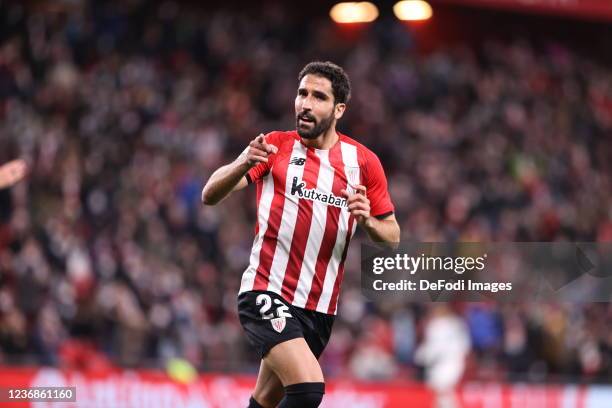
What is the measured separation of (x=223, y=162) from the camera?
55.1 feet

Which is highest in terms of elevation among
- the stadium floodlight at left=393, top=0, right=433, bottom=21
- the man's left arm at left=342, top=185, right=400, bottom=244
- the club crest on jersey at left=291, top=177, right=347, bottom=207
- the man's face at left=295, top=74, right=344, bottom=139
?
the stadium floodlight at left=393, top=0, right=433, bottom=21

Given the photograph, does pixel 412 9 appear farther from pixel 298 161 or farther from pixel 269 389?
pixel 269 389

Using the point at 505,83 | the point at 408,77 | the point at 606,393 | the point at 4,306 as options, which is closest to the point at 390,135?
the point at 408,77

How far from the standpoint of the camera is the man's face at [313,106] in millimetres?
6352

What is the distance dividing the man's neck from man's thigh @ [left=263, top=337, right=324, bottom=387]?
1.11 meters

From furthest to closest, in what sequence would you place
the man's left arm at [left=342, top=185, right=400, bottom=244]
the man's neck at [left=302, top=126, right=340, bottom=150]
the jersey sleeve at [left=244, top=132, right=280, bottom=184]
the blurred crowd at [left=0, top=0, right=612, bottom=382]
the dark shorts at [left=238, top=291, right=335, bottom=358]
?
the blurred crowd at [left=0, top=0, right=612, bottom=382]
the man's neck at [left=302, top=126, right=340, bottom=150]
the jersey sleeve at [left=244, top=132, right=280, bottom=184]
the dark shorts at [left=238, top=291, right=335, bottom=358]
the man's left arm at [left=342, top=185, right=400, bottom=244]

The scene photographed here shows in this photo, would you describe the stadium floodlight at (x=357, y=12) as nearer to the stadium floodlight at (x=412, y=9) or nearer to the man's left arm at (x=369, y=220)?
the stadium floodlight at (x=412, y=9)

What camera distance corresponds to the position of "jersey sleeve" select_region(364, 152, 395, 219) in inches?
257

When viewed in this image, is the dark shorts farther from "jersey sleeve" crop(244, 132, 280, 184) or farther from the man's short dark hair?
the man's short dark hair

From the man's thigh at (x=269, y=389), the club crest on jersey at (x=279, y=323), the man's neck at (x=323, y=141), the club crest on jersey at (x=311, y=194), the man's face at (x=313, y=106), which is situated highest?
the man's face at (x=313, y=106)

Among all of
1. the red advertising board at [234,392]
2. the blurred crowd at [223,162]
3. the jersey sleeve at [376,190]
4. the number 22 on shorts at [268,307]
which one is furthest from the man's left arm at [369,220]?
the blurred crowd at [223,162]

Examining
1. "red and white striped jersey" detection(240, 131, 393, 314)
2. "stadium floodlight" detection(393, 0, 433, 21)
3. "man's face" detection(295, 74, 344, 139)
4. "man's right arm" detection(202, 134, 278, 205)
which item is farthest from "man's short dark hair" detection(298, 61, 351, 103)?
"stadium floodlight" detection(393, 0, 433, 21)

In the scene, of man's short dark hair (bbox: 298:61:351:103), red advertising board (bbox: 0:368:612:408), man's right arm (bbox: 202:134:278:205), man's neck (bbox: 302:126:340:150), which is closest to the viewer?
man's right arm (bbox: 202:134:278:205)

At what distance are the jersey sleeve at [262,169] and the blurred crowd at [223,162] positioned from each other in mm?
6991
